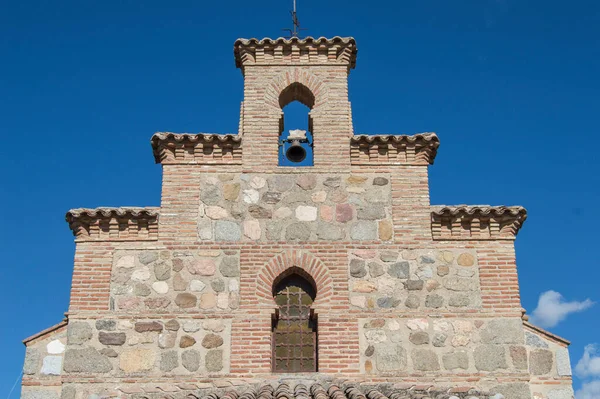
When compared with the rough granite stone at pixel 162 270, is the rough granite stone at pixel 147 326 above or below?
below

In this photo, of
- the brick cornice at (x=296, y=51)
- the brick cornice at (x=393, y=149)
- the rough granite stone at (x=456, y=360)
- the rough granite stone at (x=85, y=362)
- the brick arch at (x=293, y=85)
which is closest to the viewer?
the rough granite stone at (x=85, y=362)

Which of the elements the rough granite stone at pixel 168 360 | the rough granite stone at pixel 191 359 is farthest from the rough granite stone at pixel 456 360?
the rough granite stone at pixel 168 360

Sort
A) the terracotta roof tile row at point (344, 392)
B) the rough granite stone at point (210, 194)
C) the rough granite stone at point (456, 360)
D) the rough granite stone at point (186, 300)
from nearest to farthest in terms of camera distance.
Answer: the terracotta roof tile row at point (344, 392)
the rough granite stone at point (456, 360)
the rough granite stone at point (186, 300)
the rough granite stone at point (210, 194)

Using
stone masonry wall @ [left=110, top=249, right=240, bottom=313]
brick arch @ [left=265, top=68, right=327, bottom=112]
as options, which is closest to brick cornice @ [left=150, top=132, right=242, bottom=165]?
brick arch @ [left=265, top=68, right=327, bottom=112]

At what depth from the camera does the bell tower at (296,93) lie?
13.4 meters

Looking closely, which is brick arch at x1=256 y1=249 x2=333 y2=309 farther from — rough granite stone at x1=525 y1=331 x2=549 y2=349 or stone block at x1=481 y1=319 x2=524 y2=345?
rough granite stone at x1=525 y1=331 x2=549 y2=349

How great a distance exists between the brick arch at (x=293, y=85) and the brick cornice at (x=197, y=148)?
1.06m

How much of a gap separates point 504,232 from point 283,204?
374cm

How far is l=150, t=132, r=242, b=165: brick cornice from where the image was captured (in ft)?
43.4

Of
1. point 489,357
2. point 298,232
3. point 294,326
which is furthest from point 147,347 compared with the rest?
point 489,357

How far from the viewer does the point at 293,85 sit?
45.9ft

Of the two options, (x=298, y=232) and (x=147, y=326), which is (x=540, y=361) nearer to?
(x=298, y=232)

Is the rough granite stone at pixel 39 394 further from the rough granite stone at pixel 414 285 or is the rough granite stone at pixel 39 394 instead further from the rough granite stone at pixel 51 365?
the rough granite stone at pixel 414 285

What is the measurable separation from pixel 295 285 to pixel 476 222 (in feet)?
10.6
